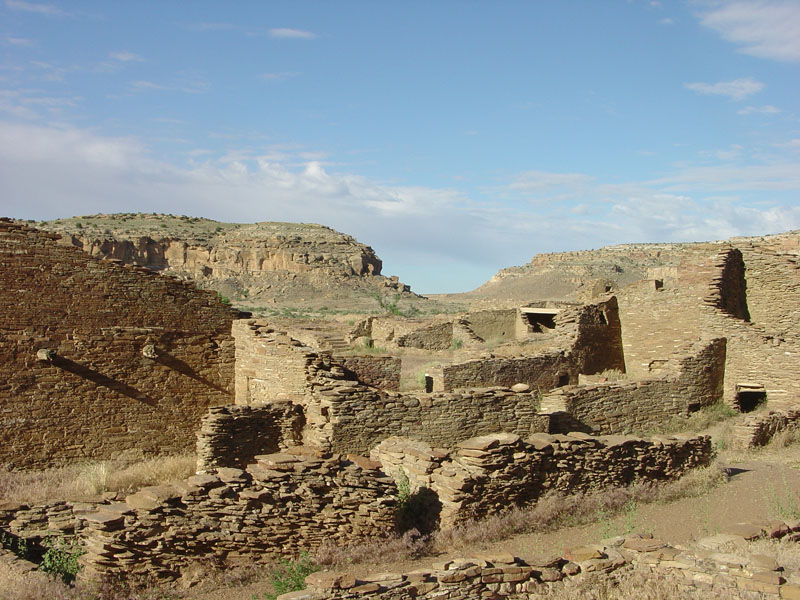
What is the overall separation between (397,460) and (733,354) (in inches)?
356

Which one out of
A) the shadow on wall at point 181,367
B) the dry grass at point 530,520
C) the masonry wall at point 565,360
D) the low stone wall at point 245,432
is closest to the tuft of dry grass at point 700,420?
the masonry wall at point 565,360

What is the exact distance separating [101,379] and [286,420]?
121 inches

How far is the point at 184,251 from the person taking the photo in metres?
73.9

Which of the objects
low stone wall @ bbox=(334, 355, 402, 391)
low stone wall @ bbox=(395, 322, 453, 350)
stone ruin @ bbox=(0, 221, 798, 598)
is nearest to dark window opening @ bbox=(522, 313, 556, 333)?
low stone wall @ bbox=(395, 322, 453, 350)

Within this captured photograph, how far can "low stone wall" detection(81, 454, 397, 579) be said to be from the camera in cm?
696

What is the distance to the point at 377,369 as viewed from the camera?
1611 cm

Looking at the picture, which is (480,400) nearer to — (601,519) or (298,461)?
(601,519)

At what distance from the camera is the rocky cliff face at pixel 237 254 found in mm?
70312

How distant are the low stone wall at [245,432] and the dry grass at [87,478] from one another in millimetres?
466

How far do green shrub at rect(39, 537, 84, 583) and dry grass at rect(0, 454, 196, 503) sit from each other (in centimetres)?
104

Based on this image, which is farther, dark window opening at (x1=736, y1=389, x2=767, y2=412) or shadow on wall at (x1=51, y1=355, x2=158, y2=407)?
dark window opening at (x1=736, y1=389, x2=767, y2=412)

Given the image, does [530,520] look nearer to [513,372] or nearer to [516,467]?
[516,467]

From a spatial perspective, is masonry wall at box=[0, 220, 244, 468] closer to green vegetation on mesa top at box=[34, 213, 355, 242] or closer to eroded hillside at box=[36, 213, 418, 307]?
eroded hillside at box=[36, 213, 418, 307]

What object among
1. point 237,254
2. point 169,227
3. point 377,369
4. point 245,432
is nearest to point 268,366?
point 245,432
